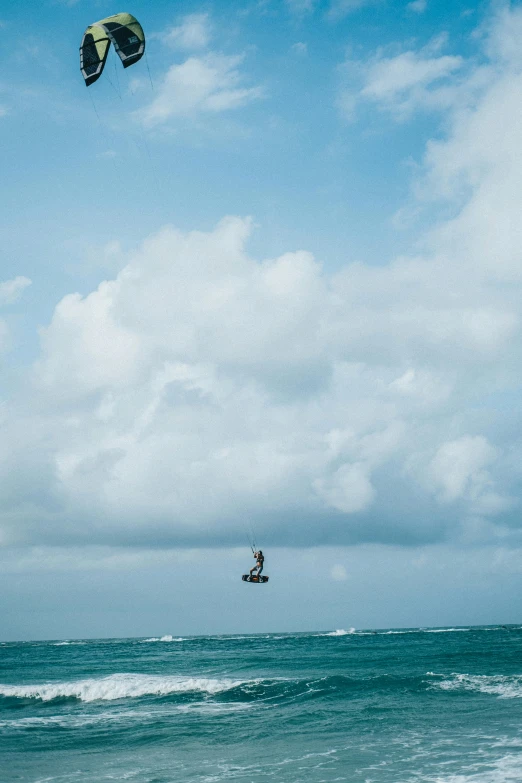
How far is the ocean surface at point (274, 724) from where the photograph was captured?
664 inches

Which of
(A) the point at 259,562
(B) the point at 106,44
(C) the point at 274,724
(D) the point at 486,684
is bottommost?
(D) the point at 486,684

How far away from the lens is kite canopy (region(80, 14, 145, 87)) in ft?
64.7

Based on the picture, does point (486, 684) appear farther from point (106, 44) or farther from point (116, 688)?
point (106, 44)

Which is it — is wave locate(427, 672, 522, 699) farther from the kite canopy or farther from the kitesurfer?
the kite canopy

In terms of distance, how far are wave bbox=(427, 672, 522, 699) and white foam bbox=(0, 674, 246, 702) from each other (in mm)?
11090

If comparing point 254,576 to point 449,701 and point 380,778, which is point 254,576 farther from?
point 449,701

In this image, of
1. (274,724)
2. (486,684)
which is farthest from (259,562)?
(486,684)

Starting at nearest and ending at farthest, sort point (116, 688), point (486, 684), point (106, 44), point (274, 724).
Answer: point (106, 44), point (274, 724), point (486, 684), point (116, 688)

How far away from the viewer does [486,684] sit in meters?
30.3

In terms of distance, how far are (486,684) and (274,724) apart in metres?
12.9

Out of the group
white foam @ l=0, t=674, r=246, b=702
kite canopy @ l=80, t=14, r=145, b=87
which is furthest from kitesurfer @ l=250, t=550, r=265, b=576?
kite canopy @ l=80, t=14, r=145, b=87

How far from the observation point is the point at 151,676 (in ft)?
130

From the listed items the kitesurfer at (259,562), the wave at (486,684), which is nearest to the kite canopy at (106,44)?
the kitesurfer at (259,562)

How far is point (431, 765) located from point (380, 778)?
180cm
